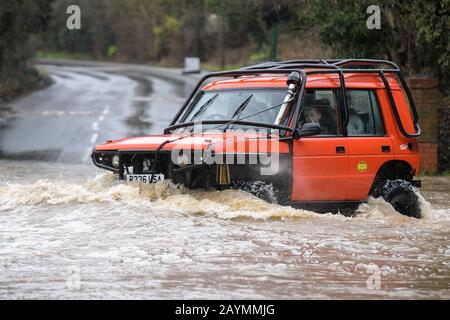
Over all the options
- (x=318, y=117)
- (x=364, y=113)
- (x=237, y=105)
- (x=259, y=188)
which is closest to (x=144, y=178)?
(x=259, y=188)

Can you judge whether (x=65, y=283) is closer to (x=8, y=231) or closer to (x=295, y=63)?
(x=8, y=231)

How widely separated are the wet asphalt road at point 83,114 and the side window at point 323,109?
9.01 metres

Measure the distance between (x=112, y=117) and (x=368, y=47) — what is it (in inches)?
374

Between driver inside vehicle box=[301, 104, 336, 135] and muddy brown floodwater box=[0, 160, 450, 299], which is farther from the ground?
driver inside vehicle box=[301, 104, 336, 135]

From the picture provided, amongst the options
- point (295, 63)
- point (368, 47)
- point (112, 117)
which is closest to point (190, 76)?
point (112, 117)

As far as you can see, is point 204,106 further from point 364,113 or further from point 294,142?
point 364,113

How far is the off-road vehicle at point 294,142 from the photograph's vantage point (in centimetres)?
999

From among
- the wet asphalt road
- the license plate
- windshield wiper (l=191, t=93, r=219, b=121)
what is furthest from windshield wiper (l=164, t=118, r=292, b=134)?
the wet asphalt road

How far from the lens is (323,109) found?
35.3ft

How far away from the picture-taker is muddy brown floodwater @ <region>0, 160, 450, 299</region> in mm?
7176

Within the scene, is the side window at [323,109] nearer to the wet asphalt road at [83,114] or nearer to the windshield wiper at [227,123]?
the windshield wiper at [227,123]

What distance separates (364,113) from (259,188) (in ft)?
6.16

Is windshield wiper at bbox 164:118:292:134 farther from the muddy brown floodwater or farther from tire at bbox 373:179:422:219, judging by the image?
tire at bbox 373:179:422:219

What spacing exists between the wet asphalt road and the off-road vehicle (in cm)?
843
